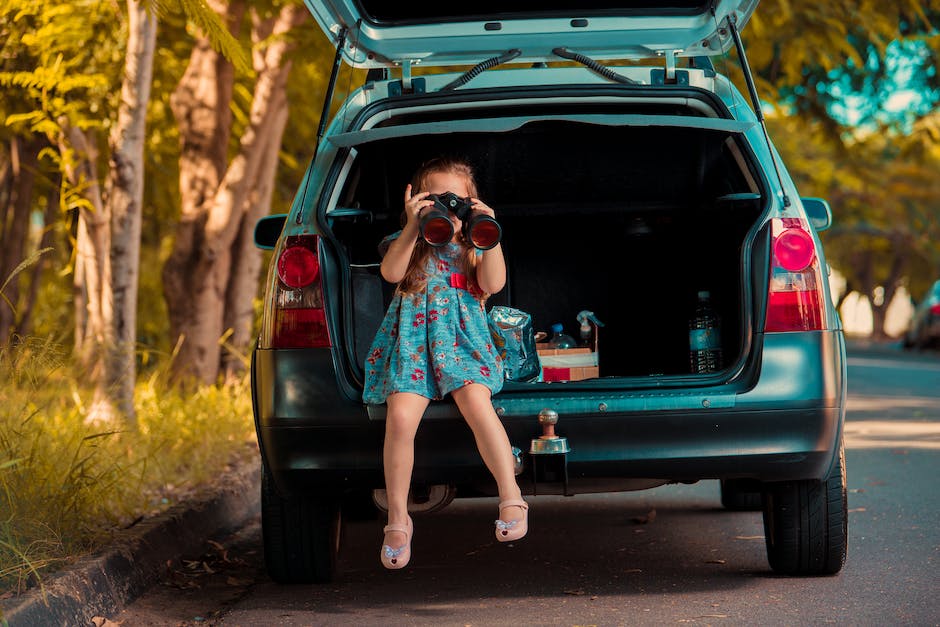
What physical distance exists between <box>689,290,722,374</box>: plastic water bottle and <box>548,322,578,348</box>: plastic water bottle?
1.68 ft

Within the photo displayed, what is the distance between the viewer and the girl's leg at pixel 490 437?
14.4ft

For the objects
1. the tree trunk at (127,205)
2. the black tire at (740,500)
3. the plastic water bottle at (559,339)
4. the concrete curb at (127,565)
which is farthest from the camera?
the tree trunk at (127,205)

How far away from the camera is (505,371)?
5.02m

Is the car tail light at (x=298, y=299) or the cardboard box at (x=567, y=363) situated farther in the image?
the cardboard box at (x=567, y=363)

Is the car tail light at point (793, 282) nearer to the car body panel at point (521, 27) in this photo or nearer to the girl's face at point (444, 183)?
the girl's face at point (444, 183)

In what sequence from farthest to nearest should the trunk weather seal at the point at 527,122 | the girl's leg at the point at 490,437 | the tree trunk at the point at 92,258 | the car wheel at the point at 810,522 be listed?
the tree trunk at the point at 92,258 < the car wheel at the point at 810,522 < the trunk weather seal at the point at 527,122 < the girl's leg at the point at 490,437

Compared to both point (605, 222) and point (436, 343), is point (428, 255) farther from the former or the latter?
point (605, 222)

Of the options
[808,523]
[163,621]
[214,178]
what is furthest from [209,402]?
[808,523]

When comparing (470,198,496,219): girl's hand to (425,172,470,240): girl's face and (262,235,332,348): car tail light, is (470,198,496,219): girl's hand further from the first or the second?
(262,235,332,348): car tail light

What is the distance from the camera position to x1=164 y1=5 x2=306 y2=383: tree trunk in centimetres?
1061

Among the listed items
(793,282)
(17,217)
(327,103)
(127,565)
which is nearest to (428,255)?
(327,103)

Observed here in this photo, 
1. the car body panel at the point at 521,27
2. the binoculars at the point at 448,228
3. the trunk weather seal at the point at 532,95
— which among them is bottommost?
the binoculars at the point at 448,228

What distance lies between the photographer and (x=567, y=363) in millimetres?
5508

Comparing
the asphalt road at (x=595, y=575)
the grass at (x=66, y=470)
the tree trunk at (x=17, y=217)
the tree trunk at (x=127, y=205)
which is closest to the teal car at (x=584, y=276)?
the asphalt road at (x=595, y=575)
